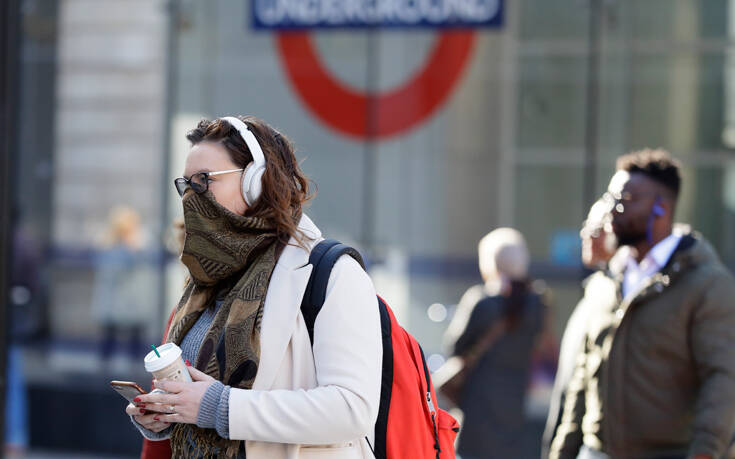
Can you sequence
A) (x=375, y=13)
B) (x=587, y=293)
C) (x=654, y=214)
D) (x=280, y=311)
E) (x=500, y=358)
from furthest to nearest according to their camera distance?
(x=375, y=13) → (x=500, y=358) → (x=587, y=293) → (x=654, y=214) → (x=280, y=311)

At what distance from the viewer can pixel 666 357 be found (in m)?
3.59

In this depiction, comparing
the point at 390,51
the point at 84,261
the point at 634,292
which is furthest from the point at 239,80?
the point at 634,292

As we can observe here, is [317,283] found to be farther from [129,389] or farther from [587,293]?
[587,293]

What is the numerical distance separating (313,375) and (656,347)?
1.76 meters

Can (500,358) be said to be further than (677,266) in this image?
Yes

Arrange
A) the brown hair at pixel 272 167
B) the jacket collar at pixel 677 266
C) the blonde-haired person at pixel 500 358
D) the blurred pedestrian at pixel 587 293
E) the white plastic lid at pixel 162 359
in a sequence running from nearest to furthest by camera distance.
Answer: the white plastic lid at pixel 162 359 < the brown hair at pixel 272 167 < the jacket collar at pixel 677 266 < the blurred pedestrian at pixel 587 293 < the blonde-haired person at pixel 500 358

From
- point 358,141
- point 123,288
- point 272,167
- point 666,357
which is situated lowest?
point 123,288

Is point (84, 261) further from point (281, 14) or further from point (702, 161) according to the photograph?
point (702, 161)

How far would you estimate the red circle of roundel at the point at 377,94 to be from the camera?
7.07 meters

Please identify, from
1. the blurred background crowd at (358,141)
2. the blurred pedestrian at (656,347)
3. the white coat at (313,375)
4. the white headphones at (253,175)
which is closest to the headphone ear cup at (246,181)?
the white headphones at (253,175)

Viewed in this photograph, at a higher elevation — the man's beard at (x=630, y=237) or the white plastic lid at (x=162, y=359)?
the man's beard at (x=630, y=237)

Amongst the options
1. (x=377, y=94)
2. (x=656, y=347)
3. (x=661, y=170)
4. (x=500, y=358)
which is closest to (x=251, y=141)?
(x=656, y=347)

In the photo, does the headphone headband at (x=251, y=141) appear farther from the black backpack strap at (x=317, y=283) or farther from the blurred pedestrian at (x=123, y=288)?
the blurred pedestrian at (x=123, y=288)

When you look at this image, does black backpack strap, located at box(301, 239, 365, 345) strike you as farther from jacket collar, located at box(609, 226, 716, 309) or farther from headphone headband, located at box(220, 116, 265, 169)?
jacket collar, located at box(609, 226, 716, 309)
